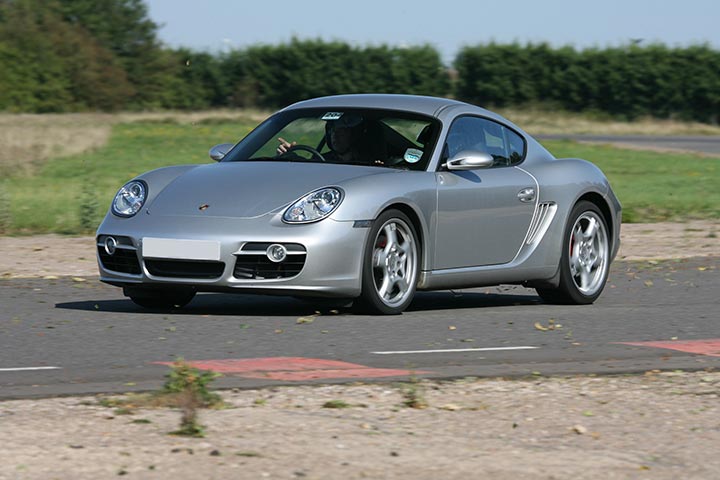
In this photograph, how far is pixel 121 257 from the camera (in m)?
9.29

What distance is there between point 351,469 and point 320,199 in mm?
4212

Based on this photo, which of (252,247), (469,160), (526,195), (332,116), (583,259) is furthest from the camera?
(583,259)

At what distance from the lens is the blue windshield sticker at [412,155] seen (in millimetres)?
9867

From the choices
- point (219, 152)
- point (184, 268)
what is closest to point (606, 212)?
point (219, 152)

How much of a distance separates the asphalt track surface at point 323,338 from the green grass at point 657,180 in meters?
9.60

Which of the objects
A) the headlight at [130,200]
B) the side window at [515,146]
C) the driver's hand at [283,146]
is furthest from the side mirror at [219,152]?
the side window at [515,146]

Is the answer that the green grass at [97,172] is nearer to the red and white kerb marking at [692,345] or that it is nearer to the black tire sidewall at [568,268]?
the black tire sidewall at [568,268]

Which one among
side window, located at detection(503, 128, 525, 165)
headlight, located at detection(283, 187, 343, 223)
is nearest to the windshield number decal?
→ headlight, located at detection(283, 187, 343, 223)

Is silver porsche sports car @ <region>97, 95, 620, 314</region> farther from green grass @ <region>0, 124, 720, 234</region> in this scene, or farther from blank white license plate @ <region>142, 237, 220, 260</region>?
green grass @ <region>0, 124, 720, 234</region>

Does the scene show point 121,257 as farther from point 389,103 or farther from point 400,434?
point 400,434

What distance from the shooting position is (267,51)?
72500 mm

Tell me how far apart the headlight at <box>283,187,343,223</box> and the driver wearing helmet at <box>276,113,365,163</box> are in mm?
844

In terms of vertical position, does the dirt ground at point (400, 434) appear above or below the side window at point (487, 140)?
below

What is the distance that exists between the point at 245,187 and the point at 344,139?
3.26 ft
